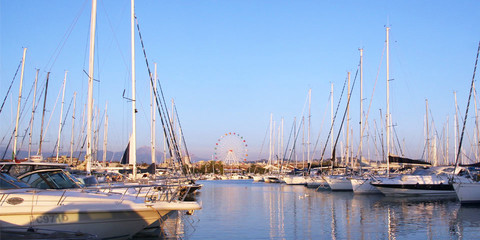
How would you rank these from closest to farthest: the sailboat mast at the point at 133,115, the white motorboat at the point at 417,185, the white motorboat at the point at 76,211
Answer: the white motorboat at the point at 76,211 → the sailboat mast at the point at 133,115 → the white motorboat at the point at 417,185

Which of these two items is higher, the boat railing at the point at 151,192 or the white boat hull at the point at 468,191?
the boat railing at the point at 151,192

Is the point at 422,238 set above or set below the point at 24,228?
below

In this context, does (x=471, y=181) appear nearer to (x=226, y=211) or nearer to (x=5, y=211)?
(x=226, y=211)

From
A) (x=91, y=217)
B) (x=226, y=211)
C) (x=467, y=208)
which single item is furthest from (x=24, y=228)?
(x=467, y=208)

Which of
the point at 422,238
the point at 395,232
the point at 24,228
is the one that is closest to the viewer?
the point at 24,228

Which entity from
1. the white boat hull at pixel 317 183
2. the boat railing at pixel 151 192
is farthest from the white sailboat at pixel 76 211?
the white boat hull at pixel 317 183

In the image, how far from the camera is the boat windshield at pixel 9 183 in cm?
1353

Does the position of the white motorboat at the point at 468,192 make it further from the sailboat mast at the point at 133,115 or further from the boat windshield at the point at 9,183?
the boat windshield at the point at 9,183

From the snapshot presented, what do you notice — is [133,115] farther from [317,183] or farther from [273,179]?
[273,179]

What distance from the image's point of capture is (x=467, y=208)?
2794 cm

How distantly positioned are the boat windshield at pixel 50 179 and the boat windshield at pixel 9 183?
2.48 ft

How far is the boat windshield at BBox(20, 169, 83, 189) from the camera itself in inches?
593

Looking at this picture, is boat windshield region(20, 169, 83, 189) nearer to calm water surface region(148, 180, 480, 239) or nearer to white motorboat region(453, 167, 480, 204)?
calm water surface region(148, 180, 480, 239)

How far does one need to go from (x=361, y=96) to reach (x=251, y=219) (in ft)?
88.9
